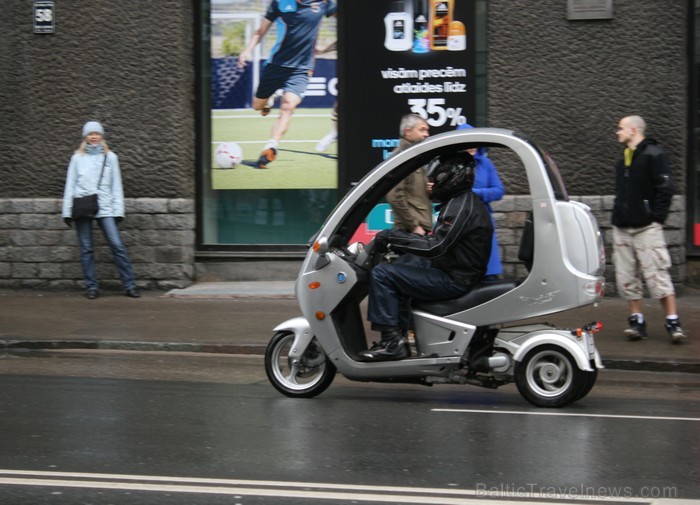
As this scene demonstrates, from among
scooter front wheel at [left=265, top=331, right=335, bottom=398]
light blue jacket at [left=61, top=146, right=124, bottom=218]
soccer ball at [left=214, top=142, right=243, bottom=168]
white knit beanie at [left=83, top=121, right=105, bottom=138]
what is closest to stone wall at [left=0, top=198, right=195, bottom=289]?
light blue jacket at [left=61, top=146, right=124, bottom=218]

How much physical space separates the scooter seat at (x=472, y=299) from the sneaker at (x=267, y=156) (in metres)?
5.87

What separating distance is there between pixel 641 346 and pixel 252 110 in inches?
224

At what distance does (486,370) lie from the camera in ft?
22.5

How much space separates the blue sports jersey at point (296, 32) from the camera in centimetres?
1227

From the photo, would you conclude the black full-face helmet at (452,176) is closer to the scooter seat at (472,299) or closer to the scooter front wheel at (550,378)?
the scooter seat at (472,299)

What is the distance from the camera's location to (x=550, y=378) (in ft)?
22.4

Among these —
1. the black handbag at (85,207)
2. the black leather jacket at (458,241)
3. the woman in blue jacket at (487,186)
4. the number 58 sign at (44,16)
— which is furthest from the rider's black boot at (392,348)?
the number 58 sign at (44,16)

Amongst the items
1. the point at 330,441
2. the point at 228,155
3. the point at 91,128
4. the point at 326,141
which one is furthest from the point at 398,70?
the point at 330,441

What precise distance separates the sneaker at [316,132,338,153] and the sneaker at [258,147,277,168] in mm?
545

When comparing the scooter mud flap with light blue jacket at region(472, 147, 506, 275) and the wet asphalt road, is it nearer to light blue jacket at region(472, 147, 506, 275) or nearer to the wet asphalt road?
the wet asphalt road

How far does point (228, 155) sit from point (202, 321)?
2821mm

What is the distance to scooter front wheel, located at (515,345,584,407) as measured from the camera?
667 cm

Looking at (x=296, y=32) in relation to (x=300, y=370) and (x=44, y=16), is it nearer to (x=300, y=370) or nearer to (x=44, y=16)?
(x=44, y=16)

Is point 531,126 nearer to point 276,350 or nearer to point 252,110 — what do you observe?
point 252,110
